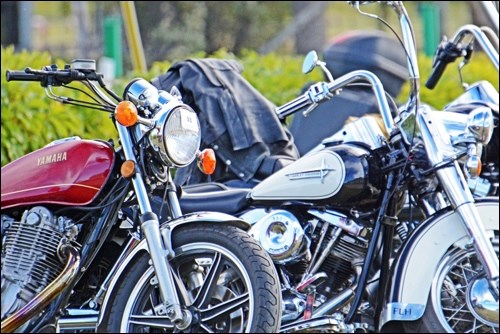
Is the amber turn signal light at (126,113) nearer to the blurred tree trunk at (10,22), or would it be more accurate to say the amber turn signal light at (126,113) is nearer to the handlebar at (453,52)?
the handlebar at (453,52)

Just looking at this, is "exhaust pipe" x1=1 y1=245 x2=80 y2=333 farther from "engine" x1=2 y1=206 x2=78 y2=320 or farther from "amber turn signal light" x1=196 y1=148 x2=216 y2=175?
"amber turn signal light" x1=196 y1=148 x2=216 y2=175

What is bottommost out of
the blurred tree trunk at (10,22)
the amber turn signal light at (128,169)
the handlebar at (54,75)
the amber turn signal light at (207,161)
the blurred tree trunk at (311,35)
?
the amber turn signal light at (128,169)

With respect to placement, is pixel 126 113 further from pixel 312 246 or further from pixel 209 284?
pixel 312 246

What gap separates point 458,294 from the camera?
15.0 ft

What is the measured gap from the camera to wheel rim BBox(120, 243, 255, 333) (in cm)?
388

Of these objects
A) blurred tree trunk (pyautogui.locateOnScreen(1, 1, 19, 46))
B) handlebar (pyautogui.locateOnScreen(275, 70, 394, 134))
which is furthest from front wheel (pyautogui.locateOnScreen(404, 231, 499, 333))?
blurred tree trunk (pyautogui.locateOnScreen(1, 1, 19, 46))

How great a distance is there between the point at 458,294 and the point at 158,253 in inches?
57.0

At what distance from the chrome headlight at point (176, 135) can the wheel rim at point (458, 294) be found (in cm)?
125

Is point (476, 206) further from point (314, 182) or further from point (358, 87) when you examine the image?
point (358, 87)

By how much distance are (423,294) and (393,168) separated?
21.5 inches

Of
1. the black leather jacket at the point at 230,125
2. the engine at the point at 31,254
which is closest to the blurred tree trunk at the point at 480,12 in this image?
the black leather jacket at the point at 230,125

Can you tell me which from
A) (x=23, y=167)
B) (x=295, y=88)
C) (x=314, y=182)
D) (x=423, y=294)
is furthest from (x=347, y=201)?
(x=295, y=88)

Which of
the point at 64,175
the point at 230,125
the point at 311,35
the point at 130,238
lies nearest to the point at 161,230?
the point at 130,238

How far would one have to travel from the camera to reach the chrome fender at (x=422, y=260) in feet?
14.8
